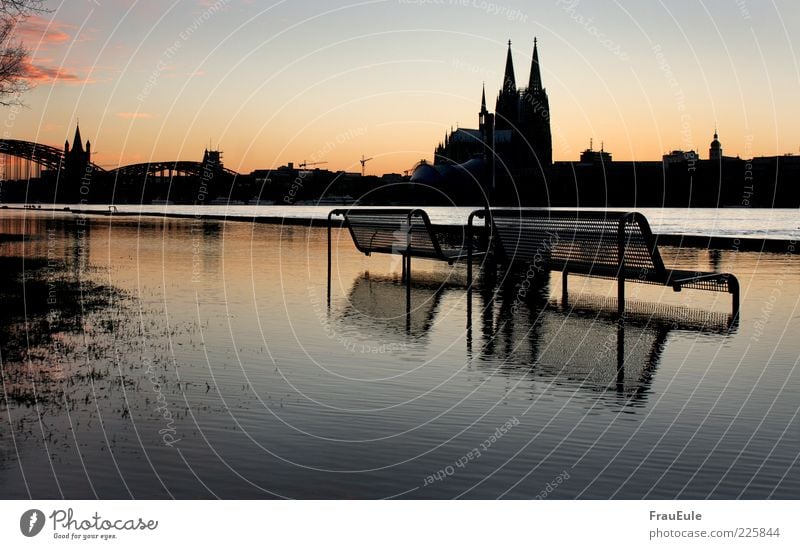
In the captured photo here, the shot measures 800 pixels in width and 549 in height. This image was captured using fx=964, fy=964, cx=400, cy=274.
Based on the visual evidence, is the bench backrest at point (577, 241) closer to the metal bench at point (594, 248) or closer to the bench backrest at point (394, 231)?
the metal bench at point (594, 248)

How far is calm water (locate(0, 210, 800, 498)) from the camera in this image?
5.12 m

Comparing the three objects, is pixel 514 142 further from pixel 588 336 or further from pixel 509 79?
pixel 588 336

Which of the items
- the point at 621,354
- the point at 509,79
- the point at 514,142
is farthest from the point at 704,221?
the point at 514,142

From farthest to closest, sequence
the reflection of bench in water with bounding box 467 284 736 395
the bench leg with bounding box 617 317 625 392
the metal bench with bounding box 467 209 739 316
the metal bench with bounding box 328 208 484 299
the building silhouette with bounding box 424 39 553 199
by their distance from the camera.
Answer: the building silhouette with bounding box 424 39 553 199 < the metal bench with bounding box 328 208 484 299 < the metal bench with bounding box 467 209 739 316 < the reflection of bench in water with bounding box 467 284 736 395 < the bench leg with bounding box 617 317 625 392

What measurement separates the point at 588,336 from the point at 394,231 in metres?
7.37

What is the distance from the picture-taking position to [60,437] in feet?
19.6

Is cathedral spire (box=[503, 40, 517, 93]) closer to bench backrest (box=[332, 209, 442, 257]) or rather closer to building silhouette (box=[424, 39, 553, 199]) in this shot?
building silhouette (box=[424, 39, 553, 199])

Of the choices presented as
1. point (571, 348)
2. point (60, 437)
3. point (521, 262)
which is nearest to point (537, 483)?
point (60, 437)

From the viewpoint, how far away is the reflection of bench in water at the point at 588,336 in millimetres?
8273

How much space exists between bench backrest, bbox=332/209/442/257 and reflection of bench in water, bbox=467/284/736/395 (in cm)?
257

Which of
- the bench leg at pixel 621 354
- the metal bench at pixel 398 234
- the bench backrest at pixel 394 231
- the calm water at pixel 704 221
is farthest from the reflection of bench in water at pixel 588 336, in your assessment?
the calm water at pixel 704 221

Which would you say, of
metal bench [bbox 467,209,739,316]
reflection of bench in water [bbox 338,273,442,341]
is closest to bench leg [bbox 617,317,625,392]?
metal bench [bbox 467,209,739,316]

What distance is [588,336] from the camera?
34.0ft

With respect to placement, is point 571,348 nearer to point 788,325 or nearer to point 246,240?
point 788,325
